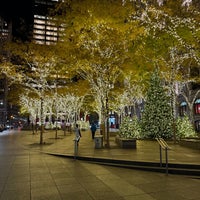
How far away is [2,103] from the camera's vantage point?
10694 cm

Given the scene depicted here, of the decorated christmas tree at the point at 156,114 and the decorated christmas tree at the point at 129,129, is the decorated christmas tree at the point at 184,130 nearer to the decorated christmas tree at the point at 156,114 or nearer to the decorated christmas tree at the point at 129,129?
the decorated christmas tree at the point at 156,114

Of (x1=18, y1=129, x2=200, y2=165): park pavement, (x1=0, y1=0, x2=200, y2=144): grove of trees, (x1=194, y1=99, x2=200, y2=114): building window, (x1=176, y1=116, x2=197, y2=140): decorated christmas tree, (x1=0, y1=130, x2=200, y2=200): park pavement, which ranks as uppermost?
(x1=0, y1=0, x2=200, y2=144): grove of trees

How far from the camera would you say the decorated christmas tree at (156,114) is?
63.0ft

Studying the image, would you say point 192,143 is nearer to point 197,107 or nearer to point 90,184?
point 90,184

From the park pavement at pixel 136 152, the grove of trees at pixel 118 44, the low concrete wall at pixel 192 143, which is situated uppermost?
the grove of trees at pixel 118 44

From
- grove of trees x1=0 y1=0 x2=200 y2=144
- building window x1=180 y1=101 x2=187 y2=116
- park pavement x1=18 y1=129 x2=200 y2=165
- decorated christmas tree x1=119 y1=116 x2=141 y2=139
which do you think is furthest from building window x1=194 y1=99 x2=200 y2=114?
park pavement x1=18 y1=129 x2=200 y2=165

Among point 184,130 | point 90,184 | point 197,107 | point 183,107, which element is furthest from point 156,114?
point 183,107

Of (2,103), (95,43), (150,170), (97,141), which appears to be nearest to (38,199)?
(150,170)

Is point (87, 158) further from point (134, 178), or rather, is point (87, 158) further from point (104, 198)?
point (104, 198)

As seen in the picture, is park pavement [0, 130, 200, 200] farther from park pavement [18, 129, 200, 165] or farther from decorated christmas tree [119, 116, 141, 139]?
decorated christmas tree [119, 116, 141, 139]

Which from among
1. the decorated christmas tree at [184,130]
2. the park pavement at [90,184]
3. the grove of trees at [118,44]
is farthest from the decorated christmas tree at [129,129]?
the park pavement at [90,184]

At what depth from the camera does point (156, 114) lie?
1925 cm

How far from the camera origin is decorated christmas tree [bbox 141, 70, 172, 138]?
19203 mm

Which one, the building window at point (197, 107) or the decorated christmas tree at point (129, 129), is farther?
the building window at point (197, 107)
